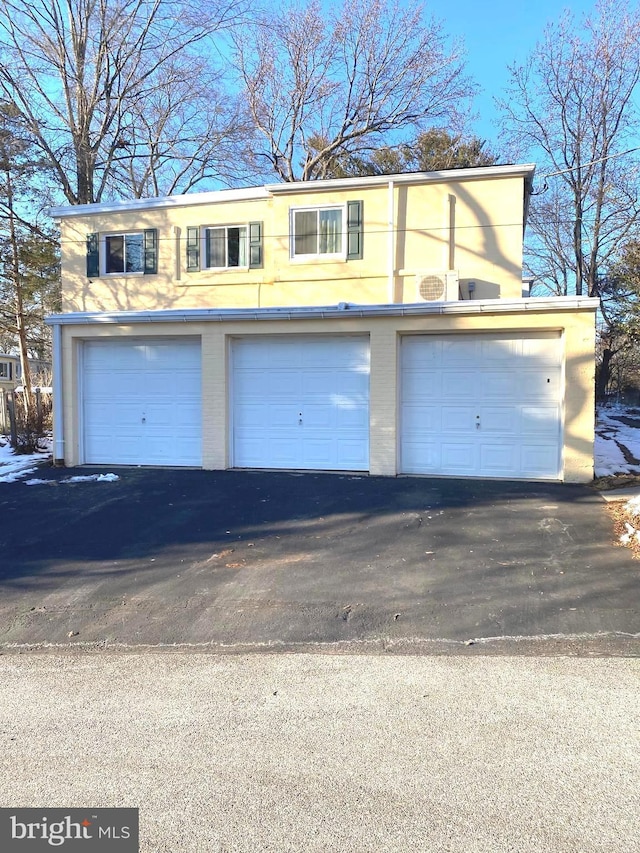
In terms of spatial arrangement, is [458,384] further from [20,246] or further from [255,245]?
[20,246]

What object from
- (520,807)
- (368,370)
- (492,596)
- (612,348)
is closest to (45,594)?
(492,596)

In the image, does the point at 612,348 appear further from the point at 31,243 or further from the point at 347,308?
the point at 31,243

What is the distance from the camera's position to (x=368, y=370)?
1066cm

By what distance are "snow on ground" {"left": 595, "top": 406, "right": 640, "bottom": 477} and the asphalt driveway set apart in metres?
2.24

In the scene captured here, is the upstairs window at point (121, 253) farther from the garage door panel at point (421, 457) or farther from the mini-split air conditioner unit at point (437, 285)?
the garage door panel at point (421, 457)

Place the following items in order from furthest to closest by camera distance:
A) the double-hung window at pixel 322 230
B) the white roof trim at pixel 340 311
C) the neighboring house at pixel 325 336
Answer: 1. the double-hung window at pixel 322 230
2. the neighboring house at pixel 325 336
3. the white roof trim at pixel 340 311

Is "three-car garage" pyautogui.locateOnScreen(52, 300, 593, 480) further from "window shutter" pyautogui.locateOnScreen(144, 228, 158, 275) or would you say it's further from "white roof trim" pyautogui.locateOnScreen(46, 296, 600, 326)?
"window shutter" pyautogui.locateOnScreen(144, 228, 158, 275)

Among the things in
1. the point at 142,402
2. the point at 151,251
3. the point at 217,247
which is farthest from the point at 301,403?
the point at 151,251

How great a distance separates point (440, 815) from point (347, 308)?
8.72 metres

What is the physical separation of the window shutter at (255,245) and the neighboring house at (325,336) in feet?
0.14

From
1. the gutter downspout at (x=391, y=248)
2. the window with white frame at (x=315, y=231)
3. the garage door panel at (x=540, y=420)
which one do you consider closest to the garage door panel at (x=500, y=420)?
the garage door panel at (x=540, y=420)

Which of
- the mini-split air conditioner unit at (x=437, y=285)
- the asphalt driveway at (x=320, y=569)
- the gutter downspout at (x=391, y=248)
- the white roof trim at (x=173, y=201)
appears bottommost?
the asphalt driveway at (x=320, y=569)

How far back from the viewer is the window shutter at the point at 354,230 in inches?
499

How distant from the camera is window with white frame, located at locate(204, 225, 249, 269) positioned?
13.4 m
